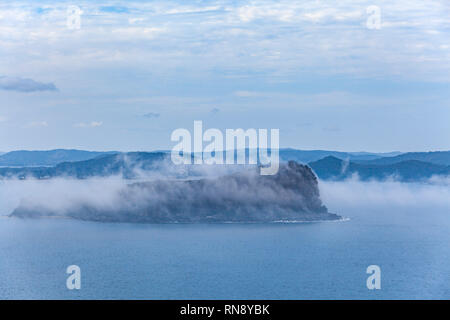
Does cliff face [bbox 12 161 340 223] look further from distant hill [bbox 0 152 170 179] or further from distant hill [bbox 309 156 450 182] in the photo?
distant hill [bbox 309 156 450 182]

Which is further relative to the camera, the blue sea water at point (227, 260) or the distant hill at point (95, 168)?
the distant hill at point (95, 168)

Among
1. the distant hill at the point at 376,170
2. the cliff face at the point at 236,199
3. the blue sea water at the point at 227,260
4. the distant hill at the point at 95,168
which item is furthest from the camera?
the distant hill at the point at 376,170

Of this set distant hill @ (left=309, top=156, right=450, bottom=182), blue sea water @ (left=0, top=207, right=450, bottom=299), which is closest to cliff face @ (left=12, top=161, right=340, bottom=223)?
blue sea water @ (left=0, top=207, right=450, bottom=299)

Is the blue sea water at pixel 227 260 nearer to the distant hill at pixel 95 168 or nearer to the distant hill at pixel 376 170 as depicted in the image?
the distant hill at pixel 95 168

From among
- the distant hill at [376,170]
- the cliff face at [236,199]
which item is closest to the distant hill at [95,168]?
the cliff face at [236,199]

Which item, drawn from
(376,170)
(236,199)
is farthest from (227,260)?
(376,170)

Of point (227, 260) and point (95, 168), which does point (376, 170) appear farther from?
point (227, 260)
